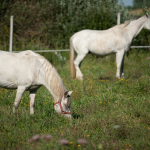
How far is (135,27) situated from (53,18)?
19.0ft

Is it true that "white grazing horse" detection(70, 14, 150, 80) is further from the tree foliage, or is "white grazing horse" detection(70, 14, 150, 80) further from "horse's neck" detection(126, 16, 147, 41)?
the tree foliage

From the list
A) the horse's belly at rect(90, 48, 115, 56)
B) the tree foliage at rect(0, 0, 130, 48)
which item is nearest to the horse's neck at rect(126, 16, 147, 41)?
the horse's belly at rect(90, 48, 115, 56)

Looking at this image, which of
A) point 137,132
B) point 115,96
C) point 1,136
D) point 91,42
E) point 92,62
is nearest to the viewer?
point 1,136

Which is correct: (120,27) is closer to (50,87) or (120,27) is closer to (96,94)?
(96,94)

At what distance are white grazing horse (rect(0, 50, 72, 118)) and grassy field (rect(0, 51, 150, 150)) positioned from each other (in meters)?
0.41

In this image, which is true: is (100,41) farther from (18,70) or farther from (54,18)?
(54,18)

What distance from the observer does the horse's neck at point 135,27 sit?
7.14m

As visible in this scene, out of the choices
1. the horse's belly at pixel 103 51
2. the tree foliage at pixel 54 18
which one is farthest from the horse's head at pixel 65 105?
the tree foliage at pixel 54 18

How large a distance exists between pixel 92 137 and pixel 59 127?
22.3 inches

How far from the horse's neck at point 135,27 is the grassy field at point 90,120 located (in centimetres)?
189

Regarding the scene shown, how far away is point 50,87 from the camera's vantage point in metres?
3.80

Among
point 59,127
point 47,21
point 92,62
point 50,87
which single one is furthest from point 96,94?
point 47,21

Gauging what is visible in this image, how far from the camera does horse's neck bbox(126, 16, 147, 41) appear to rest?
714 centimetres

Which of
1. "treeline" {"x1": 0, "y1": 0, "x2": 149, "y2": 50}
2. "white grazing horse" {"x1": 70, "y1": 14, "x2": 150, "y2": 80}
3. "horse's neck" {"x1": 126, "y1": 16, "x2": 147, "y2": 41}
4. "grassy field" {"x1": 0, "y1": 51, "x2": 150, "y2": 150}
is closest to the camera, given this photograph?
"grassy field" {"x1": 0, "y1": 51, "x2": 150, "y2": 150}
